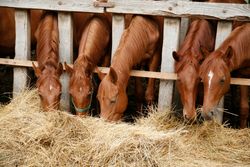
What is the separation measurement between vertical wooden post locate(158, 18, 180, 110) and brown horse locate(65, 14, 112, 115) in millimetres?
916

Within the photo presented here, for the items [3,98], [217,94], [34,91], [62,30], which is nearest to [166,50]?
[217,94]

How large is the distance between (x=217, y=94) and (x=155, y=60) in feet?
4.71

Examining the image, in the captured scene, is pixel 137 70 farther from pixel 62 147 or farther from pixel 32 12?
pixel 32 12

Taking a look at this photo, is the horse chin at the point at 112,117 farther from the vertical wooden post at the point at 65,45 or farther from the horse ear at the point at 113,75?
the vertical wooden post at the point at 65,45

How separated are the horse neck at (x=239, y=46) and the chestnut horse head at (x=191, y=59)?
30cm

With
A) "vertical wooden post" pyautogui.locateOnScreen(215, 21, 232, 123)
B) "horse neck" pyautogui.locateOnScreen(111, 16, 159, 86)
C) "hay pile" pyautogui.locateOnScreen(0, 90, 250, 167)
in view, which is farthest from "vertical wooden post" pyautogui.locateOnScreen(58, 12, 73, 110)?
"vertical wooden post" pyautogui.locateOnScreen(215, 21, 232, 123)

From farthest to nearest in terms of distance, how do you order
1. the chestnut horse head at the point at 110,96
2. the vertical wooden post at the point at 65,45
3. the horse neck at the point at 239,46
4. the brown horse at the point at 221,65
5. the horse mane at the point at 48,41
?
the vertical wooden post at the point at 65,45 < the horse mane at the point at 48,41 < the horse neck at the point at 239,46 < the chestnut horse head at the point at 110,96 < the brown horse at the point at 221,65

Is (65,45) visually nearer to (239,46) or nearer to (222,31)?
(222,31)

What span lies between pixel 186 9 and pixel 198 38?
414 millimetres

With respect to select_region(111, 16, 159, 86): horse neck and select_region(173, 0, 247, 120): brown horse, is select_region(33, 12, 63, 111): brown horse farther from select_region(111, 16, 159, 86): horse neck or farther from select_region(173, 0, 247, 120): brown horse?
select_region(173, 0, 247, 120): brown horse

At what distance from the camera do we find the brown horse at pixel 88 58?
5363 millimetres

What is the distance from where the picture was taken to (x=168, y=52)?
18.9 feet

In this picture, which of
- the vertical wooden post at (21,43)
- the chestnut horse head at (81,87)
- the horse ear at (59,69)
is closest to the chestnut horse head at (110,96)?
the chestnut horse head at (81,87)

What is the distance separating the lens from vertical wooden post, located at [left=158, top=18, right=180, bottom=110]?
18.6 ft
